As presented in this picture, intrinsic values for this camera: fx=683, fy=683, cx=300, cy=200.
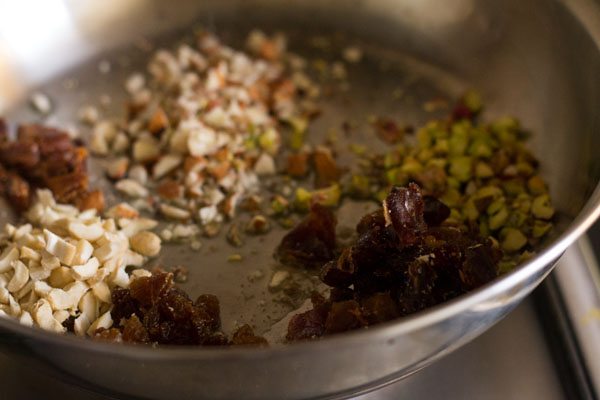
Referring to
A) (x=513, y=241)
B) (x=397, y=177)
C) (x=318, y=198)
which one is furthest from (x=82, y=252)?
(x=513, y=241)

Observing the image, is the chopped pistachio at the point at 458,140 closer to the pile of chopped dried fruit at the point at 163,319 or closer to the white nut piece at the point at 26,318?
the pile of chopped dried fruit at the point at 163,319

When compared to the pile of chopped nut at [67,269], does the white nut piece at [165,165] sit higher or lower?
higher

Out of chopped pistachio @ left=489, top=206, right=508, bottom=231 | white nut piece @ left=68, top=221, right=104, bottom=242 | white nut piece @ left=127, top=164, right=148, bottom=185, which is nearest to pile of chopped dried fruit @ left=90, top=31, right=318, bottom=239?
white nut piece @ left=127, top=164, right=148, bottom=185

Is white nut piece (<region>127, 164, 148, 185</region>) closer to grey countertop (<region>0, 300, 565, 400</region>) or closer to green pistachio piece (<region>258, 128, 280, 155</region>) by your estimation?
green pistachio piece (<region>258, 128, 280, 155</region>)

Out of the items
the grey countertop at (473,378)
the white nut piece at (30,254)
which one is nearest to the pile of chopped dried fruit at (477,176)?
the grey countertop at (473,378)

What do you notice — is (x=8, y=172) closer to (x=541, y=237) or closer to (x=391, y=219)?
(x=391, y=219)

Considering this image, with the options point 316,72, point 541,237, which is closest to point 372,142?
point 316,72
